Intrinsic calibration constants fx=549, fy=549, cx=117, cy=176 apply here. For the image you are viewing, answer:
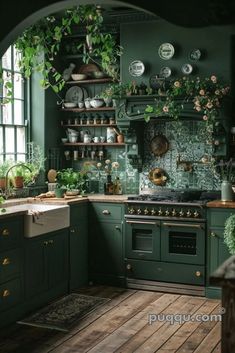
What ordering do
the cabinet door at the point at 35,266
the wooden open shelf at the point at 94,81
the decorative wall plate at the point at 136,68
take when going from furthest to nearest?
1. the wooden open shelf at the point at 94,81
2. the decorative wall plate at the point at 136,68
3. the cabinet door at the point at 35,266

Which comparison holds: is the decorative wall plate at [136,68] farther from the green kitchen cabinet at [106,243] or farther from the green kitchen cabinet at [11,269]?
the green kitchen cabinet at [11,269]

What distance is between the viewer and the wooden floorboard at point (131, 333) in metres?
4.54

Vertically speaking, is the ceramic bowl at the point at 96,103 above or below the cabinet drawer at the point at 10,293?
above

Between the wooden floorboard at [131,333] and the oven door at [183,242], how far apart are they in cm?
48

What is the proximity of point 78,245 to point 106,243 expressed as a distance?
14.7 inches

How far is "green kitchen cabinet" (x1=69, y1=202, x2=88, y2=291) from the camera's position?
6301 mm

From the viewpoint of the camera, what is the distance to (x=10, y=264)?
16.9ft

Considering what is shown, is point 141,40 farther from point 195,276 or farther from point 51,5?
point 51,5

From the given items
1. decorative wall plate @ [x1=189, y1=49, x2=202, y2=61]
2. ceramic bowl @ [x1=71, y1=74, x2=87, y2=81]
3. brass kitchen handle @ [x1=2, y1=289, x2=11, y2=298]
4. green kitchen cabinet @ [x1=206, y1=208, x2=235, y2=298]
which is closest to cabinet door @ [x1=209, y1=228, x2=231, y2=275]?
green kitchen cabinet @ [x1=206, y1=208, x2=235, y2=298]

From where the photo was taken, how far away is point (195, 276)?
6164 mm

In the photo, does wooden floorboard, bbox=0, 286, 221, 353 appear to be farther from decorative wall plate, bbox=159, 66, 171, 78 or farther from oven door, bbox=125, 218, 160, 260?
decorative wall plate, bbox=159, 66, 171, 78

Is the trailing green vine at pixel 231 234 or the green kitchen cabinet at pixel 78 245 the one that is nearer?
the trailing green vine at pixel 231 234
